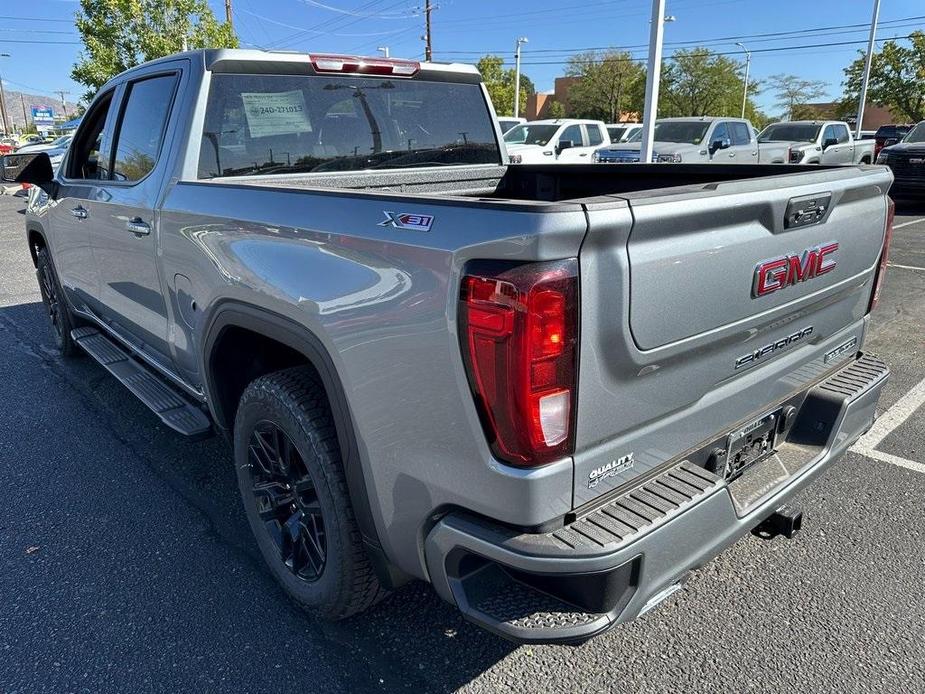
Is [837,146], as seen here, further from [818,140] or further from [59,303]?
[59,303]

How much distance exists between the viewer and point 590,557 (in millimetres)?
1664

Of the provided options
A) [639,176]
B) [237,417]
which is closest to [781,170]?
[639,176]

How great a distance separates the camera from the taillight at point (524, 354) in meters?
1.59

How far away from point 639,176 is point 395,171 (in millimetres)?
1226

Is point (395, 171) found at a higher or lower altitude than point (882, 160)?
higher

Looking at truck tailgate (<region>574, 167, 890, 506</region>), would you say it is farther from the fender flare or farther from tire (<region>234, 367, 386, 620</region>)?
tire (<region>234, 367, 386, 620</region>)

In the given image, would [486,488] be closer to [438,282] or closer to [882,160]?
[438,282]

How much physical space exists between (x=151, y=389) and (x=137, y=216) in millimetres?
923

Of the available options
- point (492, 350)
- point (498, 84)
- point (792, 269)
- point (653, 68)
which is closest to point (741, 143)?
point (653, 68)

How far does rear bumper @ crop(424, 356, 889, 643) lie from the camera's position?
1688mm

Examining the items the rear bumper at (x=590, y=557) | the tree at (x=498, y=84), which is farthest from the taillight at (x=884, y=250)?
the tree at (x=498, y=84)

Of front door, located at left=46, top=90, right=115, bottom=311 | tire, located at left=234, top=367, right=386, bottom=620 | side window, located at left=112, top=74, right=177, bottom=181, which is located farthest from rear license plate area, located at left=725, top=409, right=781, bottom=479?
front door, located at left=46, top=90, right=115, bottom=311

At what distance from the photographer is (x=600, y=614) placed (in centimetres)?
174

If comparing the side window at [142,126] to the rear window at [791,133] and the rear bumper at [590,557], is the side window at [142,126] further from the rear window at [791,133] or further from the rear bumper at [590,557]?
the rear window at [791,133]
